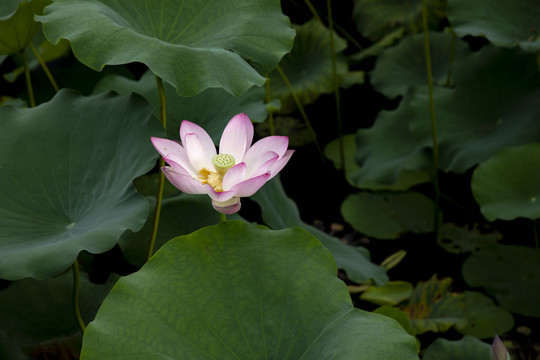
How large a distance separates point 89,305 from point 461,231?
61.7 inches

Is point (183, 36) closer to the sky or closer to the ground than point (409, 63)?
closer to the sky

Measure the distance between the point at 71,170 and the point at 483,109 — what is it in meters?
1.61

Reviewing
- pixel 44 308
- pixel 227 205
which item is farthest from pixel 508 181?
pixel 44 308

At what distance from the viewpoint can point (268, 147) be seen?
108cm

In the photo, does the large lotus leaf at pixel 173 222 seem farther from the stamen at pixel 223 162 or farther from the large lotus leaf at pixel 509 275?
the large lotus leaf at pixel 509 275

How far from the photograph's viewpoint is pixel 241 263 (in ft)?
3.41

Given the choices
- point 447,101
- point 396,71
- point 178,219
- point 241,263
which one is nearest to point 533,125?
point 447,101

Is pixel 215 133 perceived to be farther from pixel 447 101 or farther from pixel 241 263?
pixel 447 101

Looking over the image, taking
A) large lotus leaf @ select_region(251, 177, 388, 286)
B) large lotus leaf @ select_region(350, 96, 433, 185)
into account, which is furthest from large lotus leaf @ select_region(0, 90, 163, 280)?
large lotus leaf @ select_region(350, 96, 433, 185)

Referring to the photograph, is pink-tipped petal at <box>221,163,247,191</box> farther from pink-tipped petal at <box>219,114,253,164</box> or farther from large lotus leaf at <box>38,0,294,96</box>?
large lotus leaf at <box>38,0,294,96</box>

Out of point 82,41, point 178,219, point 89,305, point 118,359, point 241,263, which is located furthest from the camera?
point 178,219

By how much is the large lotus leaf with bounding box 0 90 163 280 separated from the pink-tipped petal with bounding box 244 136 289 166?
22 centimetres

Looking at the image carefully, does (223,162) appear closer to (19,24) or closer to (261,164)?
(261,164)

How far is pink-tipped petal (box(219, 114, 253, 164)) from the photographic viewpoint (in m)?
1.10
